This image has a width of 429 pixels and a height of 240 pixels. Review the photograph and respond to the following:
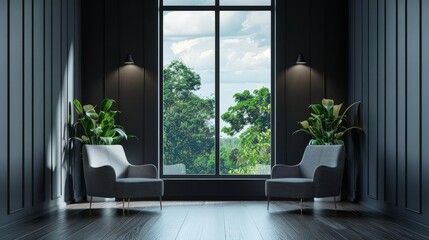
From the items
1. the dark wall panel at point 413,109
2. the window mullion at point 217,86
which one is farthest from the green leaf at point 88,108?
the dark wall panel at point 413,109

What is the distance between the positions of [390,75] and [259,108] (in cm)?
247

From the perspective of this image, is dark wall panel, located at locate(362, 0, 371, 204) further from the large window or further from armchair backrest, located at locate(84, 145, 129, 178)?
armchair backrest, located at locate(84, 145, 129, 178)

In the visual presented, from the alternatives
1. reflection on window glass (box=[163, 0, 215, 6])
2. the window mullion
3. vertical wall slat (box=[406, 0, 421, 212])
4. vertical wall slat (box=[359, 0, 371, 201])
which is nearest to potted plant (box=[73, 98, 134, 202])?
the window mullion

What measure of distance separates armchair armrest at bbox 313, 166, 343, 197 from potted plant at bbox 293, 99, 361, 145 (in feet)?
2.85

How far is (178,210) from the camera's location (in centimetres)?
671

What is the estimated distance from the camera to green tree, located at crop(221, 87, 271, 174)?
824 cm

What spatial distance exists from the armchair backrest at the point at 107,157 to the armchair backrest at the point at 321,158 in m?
2.22

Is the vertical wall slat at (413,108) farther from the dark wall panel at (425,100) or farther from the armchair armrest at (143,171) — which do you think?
the armchair armrest at (143,171)

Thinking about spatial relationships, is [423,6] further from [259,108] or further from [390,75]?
[259,108]

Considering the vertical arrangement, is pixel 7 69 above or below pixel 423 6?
below

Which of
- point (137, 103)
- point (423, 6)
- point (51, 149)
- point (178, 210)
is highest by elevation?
point (423, 6)

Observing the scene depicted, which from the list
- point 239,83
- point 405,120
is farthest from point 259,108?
point 405,120

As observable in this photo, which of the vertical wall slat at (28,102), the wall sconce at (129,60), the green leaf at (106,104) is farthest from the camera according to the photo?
the wall sconce at (129,60)

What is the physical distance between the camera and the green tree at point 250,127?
27.0ft
